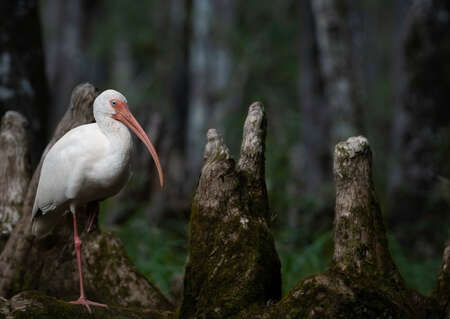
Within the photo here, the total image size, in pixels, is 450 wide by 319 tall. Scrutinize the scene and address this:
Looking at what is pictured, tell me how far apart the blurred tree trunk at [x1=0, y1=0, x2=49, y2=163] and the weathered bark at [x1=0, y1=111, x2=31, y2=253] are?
1.16 m

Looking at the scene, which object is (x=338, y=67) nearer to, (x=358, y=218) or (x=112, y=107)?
(x=112, y=107)

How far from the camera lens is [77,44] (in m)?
15.7

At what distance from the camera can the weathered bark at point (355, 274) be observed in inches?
140

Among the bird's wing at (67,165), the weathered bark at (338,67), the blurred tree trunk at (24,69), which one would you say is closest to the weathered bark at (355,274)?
the bird's wing at (67,165)

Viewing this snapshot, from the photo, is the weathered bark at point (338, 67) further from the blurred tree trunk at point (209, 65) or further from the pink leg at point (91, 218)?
the blurred tree trunk at point (209, 65)

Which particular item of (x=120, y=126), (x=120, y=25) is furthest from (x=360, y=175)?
(x=120, y=25)

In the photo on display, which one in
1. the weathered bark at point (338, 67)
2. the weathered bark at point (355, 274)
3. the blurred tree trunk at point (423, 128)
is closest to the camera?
the weathered bark at point (355, 274)

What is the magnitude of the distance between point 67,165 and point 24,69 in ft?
8.47

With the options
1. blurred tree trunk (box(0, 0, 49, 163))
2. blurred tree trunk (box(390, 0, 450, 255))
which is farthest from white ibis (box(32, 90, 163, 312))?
blurred tree trunk (box(390, 0, 450, 255))

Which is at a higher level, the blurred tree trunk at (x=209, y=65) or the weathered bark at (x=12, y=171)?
the blurred tree trunk at (x=209, y=65)

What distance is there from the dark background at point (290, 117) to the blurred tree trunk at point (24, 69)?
0.01 m

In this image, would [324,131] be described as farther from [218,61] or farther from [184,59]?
[184,59]

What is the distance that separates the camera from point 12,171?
5.64 meters

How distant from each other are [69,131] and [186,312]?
1.68 m
